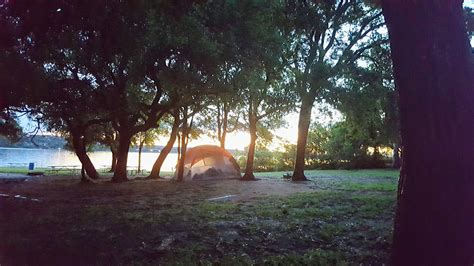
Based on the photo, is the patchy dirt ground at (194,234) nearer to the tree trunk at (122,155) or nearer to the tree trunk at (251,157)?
the tree trunk at (122,155)

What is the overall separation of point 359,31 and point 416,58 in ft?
62.0

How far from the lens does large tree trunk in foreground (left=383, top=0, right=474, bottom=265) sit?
3.64 metres

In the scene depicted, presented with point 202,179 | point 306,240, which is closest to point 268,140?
point 202,179

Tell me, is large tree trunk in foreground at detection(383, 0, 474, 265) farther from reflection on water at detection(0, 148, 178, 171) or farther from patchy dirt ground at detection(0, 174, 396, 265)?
reflection on water at detection(0, 148, 178, 171)

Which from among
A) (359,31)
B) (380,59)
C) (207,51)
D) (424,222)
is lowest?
(424,222)

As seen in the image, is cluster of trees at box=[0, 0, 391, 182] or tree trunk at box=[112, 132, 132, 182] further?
tree trunk at box=[112, 132, 132, 182]

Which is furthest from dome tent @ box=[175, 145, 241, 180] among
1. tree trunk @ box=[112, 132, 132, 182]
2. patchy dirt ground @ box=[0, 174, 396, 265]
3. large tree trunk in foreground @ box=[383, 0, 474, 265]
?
large tree trunk in foreground @ box=[383, 0, 474, 265]

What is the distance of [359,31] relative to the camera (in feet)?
70.6

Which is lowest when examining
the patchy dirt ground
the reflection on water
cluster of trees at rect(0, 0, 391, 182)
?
the patchy dirt ground

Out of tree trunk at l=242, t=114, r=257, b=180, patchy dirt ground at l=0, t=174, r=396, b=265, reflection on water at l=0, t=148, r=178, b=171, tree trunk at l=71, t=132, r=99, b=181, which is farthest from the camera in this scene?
reflection on water at l=0, t=148, r=178, b=171

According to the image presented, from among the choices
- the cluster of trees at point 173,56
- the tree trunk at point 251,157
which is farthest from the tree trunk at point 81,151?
the tree trunk at point 251,157

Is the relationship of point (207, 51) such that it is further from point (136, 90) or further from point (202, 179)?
point (202, 179)

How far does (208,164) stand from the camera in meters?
24.8

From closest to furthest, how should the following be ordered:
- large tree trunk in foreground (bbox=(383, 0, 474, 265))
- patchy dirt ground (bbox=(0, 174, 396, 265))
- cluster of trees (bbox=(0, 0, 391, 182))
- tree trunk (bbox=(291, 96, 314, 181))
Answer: large tree trunk in foreground (bbox=(383, 0, 474, 265)) → patchy dirt ground (bbox=(0, 174, 396, 265)) → cluster of trees (bbox=(0, 0, 391, 182)) → tree trunk (bbox=(291, 96, 314, 181))
